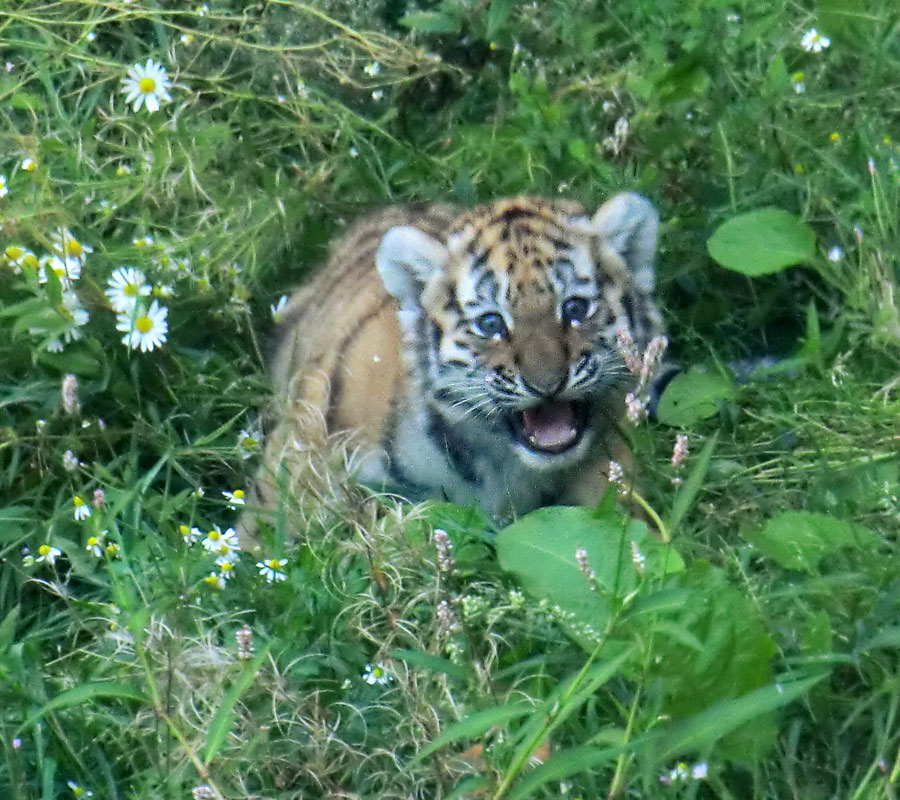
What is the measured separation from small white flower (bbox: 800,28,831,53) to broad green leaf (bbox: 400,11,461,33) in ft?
4.58

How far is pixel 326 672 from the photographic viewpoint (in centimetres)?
278

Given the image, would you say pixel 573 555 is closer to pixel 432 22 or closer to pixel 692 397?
pixel 692 397

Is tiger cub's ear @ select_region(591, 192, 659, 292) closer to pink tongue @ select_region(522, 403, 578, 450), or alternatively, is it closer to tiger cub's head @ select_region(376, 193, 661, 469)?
tiger cub's head @ select_region(376, 193, 661, 469)

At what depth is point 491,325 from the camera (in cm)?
345

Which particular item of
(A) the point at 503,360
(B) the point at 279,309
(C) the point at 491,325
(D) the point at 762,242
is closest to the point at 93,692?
(A) the point at 503,360

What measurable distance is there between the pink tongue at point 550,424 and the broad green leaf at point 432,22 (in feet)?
7.25

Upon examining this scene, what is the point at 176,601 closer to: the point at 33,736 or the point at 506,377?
the point at 33,736

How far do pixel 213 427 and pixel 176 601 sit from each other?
1370 mm

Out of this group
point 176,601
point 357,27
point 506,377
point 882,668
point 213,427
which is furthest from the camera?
point 357,27

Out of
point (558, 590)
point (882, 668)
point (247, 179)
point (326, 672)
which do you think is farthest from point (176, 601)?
point (247, 179)

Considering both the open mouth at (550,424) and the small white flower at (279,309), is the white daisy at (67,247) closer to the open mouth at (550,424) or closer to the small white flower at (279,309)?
the small white flower at (279,309)

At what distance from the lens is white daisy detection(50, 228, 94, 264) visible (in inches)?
147

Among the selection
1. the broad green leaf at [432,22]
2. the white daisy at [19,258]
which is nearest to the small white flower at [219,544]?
the white daisy at [19,258]

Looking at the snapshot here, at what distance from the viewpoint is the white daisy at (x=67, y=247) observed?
372 cm
